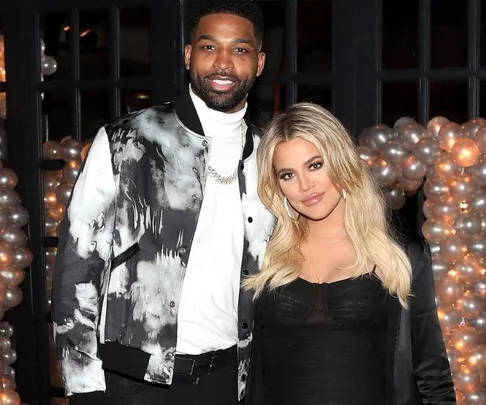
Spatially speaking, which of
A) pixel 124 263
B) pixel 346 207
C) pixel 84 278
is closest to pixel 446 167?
pixel 346 207

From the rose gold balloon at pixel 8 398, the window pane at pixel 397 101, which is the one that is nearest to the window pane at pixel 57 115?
the rose gold balloon at pixel 8 398

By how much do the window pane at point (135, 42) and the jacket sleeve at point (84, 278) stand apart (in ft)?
6.83

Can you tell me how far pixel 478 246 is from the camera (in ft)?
12.2

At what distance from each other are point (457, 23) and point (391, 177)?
1138 millimetres

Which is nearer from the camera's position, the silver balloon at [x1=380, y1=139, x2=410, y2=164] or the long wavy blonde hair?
the long wavy blonde hair

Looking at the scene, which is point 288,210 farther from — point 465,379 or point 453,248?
point 465,379

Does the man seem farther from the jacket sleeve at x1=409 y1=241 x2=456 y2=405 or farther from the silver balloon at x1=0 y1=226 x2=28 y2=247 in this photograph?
the silver balloon at x1=0 y1=226 x2=28 y2=247

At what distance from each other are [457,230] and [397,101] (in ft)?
3.24

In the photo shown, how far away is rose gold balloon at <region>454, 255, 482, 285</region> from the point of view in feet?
12.3

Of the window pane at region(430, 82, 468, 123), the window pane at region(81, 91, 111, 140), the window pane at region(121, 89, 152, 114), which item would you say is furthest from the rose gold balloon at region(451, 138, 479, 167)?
the window pane at region(81, 91, 111, 140)

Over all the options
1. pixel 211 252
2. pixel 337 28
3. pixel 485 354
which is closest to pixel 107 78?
pixel 337 28

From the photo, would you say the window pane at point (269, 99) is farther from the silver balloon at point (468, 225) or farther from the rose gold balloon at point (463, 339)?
the rose gold balloon at point (463, 339)

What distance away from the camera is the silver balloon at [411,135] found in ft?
12.8

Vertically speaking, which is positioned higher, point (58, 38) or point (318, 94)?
point (58, 38)
